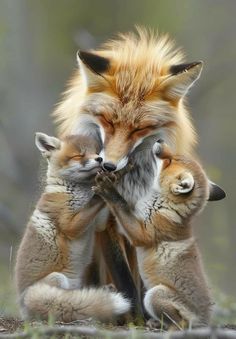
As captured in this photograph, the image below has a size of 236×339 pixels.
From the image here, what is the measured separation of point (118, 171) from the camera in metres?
10.8

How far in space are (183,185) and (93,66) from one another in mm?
1948

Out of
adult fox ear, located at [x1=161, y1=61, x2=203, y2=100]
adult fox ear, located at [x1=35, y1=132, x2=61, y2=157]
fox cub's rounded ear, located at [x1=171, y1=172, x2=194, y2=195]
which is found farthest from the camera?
adult fox ear, located at [x1=161, y1=61, x2=203, y2=100]

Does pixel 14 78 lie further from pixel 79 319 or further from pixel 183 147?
pixel 79 319

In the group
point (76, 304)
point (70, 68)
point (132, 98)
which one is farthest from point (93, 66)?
point (70, 68)

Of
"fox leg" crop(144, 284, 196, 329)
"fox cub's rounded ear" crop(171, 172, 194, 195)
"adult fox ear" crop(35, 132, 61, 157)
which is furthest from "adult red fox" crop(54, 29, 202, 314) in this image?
"fox leg" crop(144, 284, 196, 329)

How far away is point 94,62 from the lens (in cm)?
1129

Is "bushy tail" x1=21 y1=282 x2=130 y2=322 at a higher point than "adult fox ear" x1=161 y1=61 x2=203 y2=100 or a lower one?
lower

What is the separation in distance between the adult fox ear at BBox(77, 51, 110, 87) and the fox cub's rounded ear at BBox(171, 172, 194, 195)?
1707mm

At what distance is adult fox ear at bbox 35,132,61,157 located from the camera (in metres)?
10.9

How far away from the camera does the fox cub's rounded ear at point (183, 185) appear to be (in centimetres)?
1017

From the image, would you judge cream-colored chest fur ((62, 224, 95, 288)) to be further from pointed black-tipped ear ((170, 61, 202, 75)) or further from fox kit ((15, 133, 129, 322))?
pointed black-tipped ear ((170, 61, 202, 75))

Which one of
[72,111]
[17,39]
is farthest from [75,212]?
[17,39]

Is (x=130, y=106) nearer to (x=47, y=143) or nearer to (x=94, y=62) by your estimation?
(x=94, y=62)

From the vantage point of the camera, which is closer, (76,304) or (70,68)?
(76,304)
